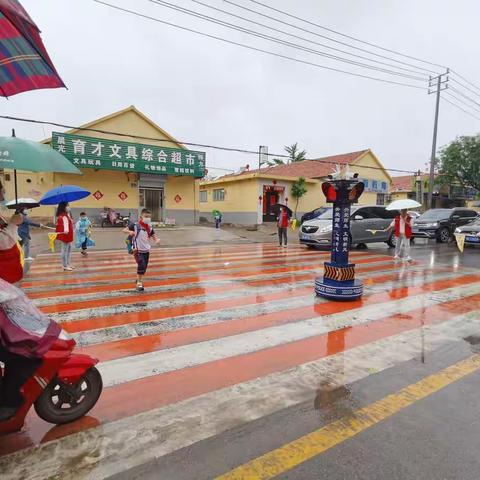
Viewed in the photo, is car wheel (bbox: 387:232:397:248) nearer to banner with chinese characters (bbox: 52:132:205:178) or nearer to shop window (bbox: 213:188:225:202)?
banner with chinese characters (bbox: 52:132:205:178)

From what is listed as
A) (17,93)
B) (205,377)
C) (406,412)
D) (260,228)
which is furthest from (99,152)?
(406,412)

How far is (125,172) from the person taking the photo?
832 inches

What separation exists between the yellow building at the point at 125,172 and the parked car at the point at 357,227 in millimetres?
8173

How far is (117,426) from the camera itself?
112 inches

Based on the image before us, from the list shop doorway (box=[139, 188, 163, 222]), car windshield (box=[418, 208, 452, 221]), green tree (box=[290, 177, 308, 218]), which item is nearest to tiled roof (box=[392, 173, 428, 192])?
green tree (box=[290, 177, 308, 218])

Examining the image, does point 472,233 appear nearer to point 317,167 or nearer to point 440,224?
point 440,224

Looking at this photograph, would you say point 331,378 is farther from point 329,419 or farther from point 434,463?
point 434,463

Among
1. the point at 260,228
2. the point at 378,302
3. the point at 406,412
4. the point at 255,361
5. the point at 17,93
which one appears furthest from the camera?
the point at 260,228

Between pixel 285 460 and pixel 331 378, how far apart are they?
4.41 feet

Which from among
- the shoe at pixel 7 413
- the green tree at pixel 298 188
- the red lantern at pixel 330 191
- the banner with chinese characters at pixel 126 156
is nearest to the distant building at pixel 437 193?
the green tree at pixel 298 188

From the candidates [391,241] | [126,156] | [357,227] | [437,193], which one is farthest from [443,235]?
[437,193]

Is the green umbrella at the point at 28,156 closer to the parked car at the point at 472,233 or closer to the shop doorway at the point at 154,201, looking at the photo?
the parked car at the point at 472,233

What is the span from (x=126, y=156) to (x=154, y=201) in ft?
11.6

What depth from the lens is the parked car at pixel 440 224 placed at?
1838 centimetres
